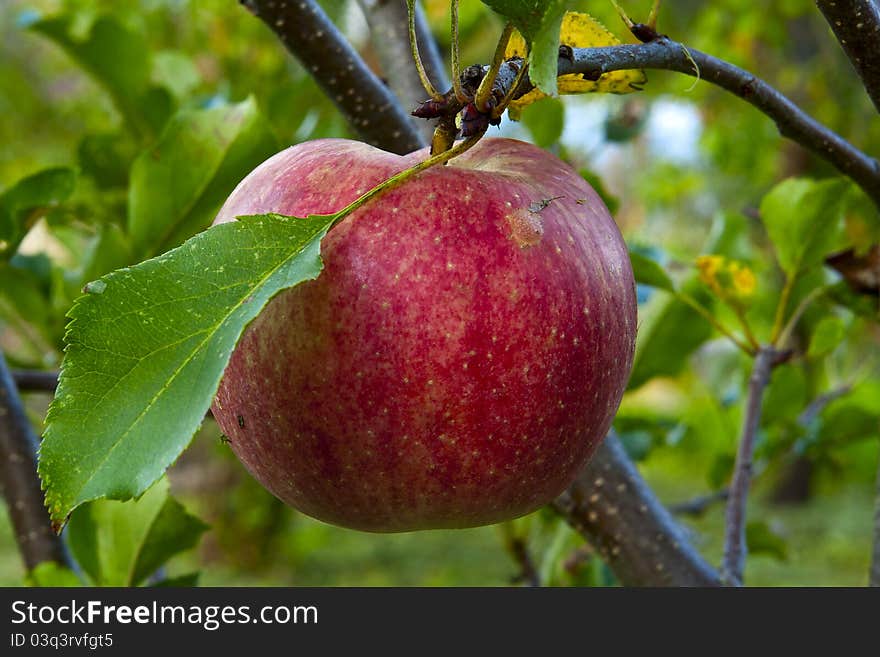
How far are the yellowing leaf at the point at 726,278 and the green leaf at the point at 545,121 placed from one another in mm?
169

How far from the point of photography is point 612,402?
15.9 inches

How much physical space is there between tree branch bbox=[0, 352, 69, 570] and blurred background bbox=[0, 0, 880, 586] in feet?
0.25

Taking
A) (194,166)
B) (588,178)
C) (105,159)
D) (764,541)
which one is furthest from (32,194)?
(764,541)

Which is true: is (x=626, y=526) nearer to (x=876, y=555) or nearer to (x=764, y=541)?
(x=876, y=555)

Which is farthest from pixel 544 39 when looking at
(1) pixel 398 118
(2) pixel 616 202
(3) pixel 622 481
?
(2) pixel 616 202

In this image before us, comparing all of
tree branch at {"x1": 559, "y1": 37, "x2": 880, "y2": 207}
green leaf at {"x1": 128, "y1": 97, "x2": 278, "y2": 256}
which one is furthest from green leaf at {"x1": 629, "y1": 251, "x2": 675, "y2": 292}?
green leaf at {"x1": 128, "y1": 97, "x2": 278, "y2": 256}

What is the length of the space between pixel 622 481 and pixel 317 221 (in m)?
0.38

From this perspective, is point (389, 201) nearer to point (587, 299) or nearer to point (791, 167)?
point (587, 299)

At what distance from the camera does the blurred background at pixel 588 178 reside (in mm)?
848

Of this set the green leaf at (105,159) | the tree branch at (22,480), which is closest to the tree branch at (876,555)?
the tree branch at (22,480)

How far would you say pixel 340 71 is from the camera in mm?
553

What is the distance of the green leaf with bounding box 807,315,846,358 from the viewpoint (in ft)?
2.50

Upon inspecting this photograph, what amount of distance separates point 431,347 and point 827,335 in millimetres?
535

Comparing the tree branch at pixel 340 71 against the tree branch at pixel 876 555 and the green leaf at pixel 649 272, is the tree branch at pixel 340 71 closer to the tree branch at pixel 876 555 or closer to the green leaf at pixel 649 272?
the green leaf at pixel 649 272
